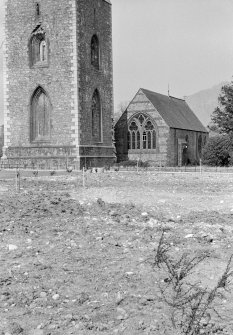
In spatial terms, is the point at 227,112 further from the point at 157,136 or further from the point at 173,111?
the point at 173,111

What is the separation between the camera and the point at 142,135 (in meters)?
43.2

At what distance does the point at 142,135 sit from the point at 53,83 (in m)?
12.5

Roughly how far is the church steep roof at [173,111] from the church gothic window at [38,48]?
41.2ft

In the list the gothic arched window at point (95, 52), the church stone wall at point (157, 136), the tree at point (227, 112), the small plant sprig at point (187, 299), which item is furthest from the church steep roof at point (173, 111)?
the small plant sprig at point (187, 299)

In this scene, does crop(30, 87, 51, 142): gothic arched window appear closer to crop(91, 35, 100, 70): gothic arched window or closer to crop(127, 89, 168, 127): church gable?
crop(91, 35, 100, 70): gothic arched window

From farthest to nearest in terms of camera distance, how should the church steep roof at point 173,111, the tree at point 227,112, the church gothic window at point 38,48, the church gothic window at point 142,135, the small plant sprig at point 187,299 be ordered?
the church steep roof at point 173,111
the church gothic window at point 142,135
the tree at point 227,112
the church gothic window at point 38,48
the small plant sprig at point 187,299

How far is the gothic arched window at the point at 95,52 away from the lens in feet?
116

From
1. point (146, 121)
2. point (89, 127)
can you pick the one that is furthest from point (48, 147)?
point (146, 121)

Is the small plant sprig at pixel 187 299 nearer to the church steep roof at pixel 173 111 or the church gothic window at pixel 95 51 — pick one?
the church gothic window at pixel 95 51

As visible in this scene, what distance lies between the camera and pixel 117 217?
10.7 m

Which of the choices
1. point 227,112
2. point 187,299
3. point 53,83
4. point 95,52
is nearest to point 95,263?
point 187,299

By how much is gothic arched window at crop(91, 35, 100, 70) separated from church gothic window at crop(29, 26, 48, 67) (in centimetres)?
371

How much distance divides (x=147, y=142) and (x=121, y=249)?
35608 millimetres

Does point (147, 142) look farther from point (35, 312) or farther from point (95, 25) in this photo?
point (35, 312)
